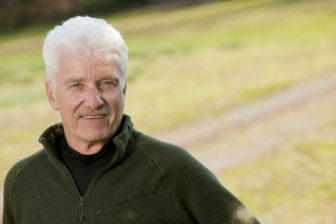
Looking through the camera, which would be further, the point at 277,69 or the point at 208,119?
the point at 277,69

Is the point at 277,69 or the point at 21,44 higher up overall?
the point at 277,69

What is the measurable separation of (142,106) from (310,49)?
7116 mm

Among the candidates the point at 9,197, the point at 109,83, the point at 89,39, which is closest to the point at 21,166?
the point at 9,197

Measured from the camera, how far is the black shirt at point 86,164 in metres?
2.57

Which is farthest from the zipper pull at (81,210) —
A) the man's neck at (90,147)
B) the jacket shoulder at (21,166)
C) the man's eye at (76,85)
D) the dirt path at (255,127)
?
the dirt path at (255,127)

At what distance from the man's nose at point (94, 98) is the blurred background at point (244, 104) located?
140 inches

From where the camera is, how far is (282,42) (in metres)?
20.1

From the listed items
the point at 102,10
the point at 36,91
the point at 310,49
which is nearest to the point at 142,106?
the point at 36,91

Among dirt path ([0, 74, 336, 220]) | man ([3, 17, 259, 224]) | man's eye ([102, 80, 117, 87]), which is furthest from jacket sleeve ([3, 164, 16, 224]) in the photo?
dirt path ([0, 74, 336, 220])

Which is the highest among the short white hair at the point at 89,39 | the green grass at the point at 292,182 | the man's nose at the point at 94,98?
the short white hair at the point at 89,39

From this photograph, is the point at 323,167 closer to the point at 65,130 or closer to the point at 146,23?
the point at 65,130

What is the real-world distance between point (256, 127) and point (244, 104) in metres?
1.93

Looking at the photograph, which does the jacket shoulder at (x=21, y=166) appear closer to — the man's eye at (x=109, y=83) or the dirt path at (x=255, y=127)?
the man's eye at (x=109, y=83)

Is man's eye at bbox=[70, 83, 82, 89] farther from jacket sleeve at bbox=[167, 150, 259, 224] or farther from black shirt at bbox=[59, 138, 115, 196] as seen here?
jacket sleeve at bbox=[167, 150, 259, 224]
